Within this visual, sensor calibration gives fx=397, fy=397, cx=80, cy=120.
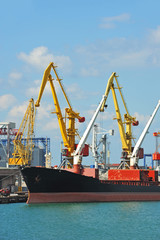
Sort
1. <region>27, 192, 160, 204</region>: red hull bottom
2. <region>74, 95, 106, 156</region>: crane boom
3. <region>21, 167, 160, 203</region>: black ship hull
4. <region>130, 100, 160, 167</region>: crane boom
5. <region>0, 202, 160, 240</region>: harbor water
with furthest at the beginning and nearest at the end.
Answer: <region>130, 100, 160, 167</region>: crane boom, <region>74, 95, 106, 156</region>: crane boom, <region>27, 192, 160, 204</region>: red hull bottom, <region>21, 167, 160, 203</region>: black ship hull, <region>0, 202, 160, 240</region>: harbor water

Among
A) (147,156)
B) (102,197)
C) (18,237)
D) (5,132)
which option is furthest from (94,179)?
(147,156)

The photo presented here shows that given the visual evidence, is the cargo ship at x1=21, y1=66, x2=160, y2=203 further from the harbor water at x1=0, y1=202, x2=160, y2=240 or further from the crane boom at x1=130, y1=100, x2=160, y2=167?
the harbor water at x1=0, y1=202, x2=160, y2=240

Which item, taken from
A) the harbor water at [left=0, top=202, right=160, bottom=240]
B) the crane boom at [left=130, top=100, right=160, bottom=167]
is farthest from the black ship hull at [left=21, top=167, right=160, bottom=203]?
the crane boom at [left=130, top=100, right=160, bottom=167]

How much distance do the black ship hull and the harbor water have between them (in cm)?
128

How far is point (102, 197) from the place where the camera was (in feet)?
187

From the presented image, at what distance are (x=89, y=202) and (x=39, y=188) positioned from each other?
8.08 m

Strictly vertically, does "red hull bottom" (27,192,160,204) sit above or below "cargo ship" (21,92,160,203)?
below

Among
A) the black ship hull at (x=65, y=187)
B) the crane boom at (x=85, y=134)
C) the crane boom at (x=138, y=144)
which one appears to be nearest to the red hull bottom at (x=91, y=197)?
the black ship hull at (x=65, y=187)

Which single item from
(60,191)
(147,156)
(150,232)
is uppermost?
(147,156)

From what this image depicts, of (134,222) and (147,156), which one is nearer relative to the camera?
(134,222)

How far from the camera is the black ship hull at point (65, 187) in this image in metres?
52.5

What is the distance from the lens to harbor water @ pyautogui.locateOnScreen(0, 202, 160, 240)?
34.3 metres

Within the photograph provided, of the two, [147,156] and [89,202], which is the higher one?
[147,156]

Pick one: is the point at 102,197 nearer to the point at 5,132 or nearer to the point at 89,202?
the point at 89,202
